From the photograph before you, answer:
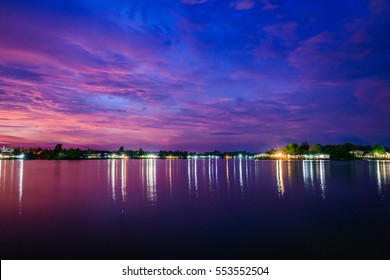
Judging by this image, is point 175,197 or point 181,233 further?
point 175,197

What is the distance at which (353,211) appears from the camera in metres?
27.3

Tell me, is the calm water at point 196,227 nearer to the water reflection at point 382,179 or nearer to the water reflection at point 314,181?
the water reflection at point 382,179

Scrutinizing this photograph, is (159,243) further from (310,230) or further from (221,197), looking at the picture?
(221,197)

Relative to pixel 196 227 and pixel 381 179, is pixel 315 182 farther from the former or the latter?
pixel 196 227

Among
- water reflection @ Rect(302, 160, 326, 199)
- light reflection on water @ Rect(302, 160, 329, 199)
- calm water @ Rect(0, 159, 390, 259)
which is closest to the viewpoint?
calm water @ Rect(0, 159, 390, 259)

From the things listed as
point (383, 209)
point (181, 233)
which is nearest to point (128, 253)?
point (181, 233)

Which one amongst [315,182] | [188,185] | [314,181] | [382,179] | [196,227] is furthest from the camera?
[382,179]

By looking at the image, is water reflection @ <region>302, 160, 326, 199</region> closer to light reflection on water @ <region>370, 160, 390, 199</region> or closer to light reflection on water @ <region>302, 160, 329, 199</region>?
light reflection on water @ <region>302, 160, 329, 199</region>

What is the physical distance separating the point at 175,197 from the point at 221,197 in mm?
5786

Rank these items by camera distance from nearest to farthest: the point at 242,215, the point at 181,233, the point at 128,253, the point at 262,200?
the point at 128,253, the point at 181,233, the point at 242,215, the point at 262,200

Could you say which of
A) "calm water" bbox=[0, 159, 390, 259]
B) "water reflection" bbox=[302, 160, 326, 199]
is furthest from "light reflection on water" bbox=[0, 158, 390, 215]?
"calm water" bbox=[0, 159, 390, 259]

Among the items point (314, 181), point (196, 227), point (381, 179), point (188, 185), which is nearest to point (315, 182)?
point (314, 181)

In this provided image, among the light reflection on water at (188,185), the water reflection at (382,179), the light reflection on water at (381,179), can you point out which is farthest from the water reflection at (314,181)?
the light reflection on water at (381,179)
